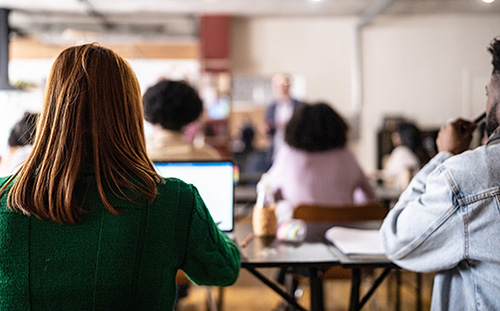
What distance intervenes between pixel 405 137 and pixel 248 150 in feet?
10.5

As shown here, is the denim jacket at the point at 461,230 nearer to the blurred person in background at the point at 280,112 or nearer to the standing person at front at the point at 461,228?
the standing person at front at the point at 461,228

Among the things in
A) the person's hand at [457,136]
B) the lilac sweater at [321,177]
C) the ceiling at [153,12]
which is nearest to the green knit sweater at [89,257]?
the person's hand at [457,136]

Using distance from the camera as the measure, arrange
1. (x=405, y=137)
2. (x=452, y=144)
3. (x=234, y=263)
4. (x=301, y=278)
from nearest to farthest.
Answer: (x=234, y=263)
(x=452, y=144)
(x=301, y=278)
(x=405, y=137)

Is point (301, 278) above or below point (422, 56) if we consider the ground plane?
below

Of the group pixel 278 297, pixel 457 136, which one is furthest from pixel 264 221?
pixel 278 297

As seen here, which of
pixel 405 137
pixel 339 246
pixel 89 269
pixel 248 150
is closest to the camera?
pixel 89 269

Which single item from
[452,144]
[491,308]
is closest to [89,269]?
[491,308]

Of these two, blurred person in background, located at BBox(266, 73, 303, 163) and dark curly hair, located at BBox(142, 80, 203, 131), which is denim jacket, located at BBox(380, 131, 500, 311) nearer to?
dark curly hair, located at BBox(142, 80, 203, 131)

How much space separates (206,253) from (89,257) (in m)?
0.25

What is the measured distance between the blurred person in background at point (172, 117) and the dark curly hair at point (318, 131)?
1.54ft

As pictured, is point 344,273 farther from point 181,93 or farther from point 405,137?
point 405,137

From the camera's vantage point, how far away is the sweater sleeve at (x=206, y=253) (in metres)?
1.06

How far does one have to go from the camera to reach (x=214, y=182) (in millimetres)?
1821

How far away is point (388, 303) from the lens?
3281 mm
